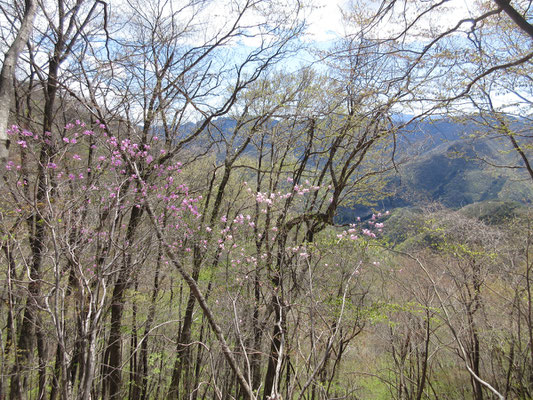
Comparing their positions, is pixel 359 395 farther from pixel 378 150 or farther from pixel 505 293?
pixel 378 150

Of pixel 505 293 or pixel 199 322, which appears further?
pixel 199 322

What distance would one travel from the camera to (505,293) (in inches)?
256

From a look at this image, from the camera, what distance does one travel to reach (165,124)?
703cm

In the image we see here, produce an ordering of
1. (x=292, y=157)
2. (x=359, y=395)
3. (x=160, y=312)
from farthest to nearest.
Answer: (x=359, y=395) < (x=292, y=157) < (x=160, y=312)

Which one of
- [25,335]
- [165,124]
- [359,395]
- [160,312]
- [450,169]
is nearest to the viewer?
[25,335]

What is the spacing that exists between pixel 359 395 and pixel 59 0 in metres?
15.3

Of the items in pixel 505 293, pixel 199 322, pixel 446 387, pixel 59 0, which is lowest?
pixel 446 387

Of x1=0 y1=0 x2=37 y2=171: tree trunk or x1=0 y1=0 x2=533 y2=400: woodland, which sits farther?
x1=0 y1=0 x2=533 y2=400: woodland

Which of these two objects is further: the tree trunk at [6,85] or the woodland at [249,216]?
the woodland at [249,216]

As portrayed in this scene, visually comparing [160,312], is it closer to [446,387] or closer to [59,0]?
[59,0]

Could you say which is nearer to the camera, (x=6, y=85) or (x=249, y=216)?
(x=6, y=85)

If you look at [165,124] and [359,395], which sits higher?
[165,124]

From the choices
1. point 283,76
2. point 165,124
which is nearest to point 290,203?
Result: point 165,124

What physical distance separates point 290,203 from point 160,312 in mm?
4515
